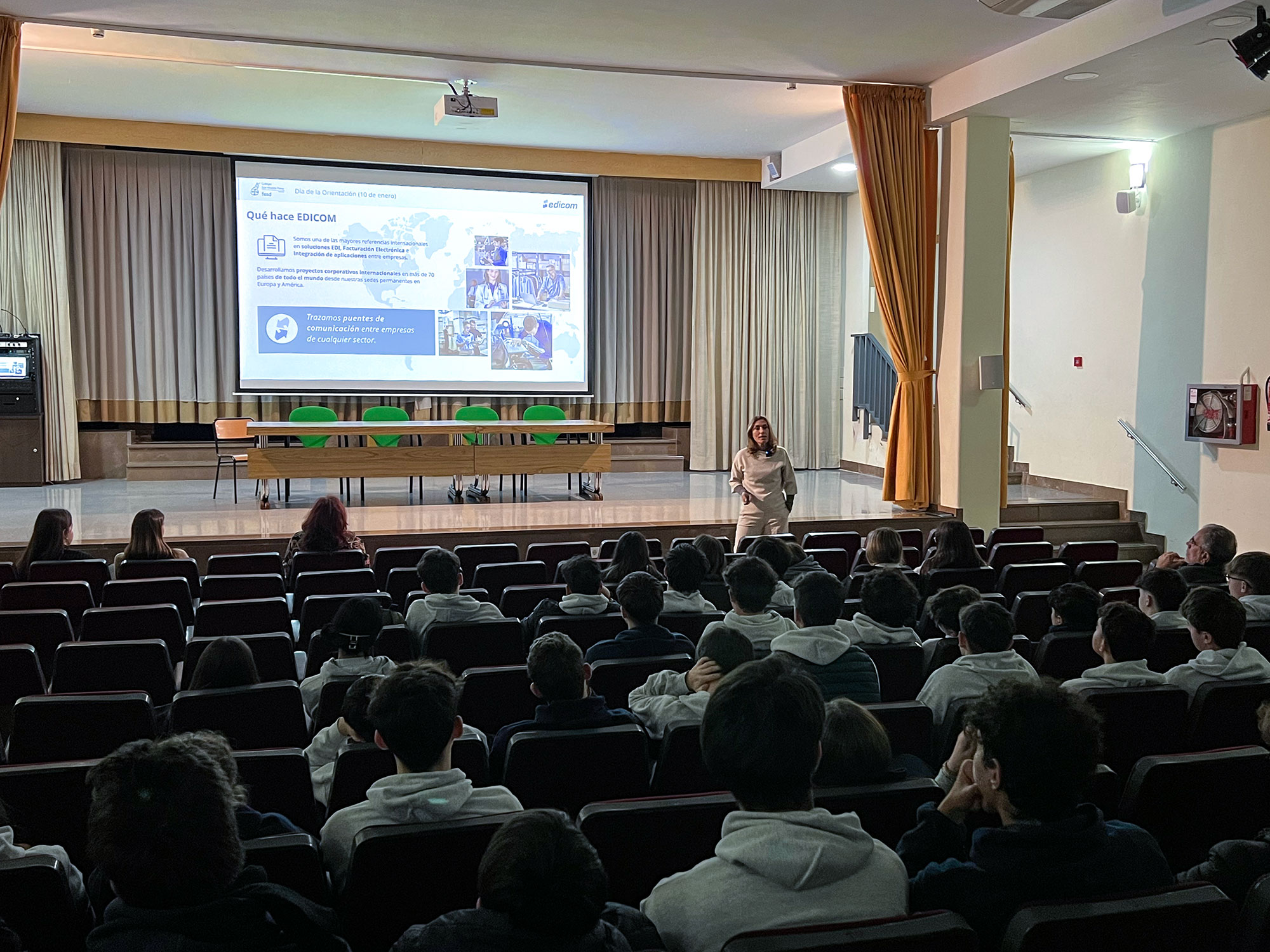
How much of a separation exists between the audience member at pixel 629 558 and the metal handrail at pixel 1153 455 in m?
6.36

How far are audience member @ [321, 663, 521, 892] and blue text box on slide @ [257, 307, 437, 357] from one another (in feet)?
34.5

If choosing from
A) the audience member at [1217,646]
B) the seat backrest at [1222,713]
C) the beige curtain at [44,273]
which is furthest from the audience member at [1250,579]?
the beige curtain at [44,273]

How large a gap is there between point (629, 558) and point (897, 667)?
166 centimetres

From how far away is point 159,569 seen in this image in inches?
217

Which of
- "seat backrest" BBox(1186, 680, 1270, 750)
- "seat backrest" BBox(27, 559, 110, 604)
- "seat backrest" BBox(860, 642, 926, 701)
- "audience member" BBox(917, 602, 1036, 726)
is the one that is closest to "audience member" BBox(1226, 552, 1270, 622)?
"seat backrest" BBox(1186, 680, 1270, 750)

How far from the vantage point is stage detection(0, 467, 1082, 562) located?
804 centimetres

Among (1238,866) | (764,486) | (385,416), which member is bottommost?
(1238,866)

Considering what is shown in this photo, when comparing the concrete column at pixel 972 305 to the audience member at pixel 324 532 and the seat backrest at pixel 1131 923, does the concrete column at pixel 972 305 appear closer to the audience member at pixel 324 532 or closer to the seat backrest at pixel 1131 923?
the audience member at pixel 324 532

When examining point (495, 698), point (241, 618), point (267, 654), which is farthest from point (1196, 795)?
point (241, 618)

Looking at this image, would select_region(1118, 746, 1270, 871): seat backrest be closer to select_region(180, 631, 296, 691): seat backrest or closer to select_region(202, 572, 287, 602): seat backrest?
select_region(180, 631, 296, 691): seat backrest

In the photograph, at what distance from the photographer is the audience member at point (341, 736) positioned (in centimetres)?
267

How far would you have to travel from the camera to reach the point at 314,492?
11094 mm

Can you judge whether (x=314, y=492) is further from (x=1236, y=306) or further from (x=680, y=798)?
(x=680, y=798)

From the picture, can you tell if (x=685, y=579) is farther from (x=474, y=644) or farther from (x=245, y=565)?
(x=245, y=565)
